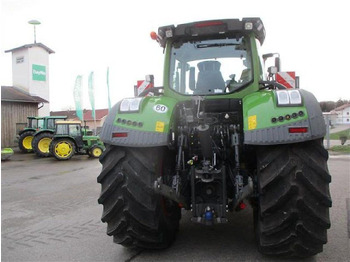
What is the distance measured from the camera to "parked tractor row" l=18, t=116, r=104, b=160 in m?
14.7

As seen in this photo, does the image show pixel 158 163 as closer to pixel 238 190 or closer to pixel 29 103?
pixel 238 190

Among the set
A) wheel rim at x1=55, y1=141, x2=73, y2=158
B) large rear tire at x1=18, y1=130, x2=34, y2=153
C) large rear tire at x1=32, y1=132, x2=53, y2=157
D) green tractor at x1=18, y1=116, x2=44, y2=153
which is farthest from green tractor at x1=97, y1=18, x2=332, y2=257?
large rear tire at x1=18, y1=130, x2=34, y2=153

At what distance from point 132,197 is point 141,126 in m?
0.67

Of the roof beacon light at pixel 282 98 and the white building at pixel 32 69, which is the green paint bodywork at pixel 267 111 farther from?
the white building at pixel 32 69

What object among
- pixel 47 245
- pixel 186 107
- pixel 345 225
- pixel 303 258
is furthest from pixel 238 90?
pixel 47 245

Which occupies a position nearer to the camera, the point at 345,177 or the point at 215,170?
the point at 215,170

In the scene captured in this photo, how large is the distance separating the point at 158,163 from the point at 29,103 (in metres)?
22.4

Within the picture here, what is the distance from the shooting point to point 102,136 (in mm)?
3396

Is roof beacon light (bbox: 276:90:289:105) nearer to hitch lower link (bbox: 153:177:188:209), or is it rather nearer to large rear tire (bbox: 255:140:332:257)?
large rear tire (bbox: 255:140:332:257)

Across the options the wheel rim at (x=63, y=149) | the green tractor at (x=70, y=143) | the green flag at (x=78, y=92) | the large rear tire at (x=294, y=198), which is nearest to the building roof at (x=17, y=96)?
the green flag at (x=78, y=92)

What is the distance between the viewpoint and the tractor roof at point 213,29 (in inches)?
147

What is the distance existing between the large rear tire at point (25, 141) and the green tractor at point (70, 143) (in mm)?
3637

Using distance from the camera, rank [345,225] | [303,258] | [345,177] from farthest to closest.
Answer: [345,177] < [345,225] < [303,258]

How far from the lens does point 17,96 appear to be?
23188mm
